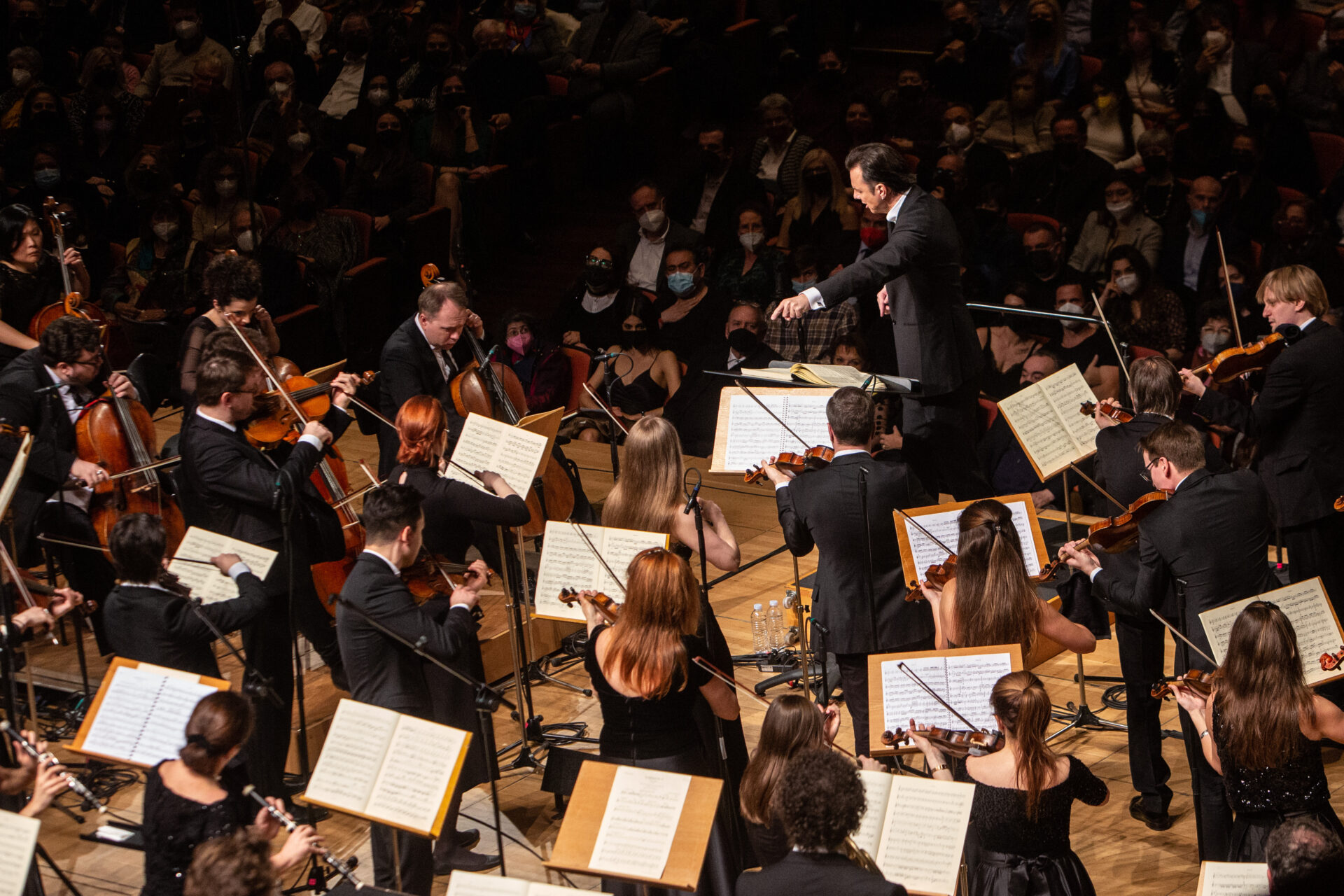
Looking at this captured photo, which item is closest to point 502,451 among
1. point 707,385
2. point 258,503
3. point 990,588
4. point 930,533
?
point 258,503

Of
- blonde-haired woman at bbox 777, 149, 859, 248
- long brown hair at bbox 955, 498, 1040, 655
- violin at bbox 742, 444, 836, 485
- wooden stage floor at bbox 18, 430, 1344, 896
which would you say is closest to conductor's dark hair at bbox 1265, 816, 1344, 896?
long brown hair at bbox 955, 498, 1040, 655

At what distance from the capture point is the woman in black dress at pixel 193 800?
349cm

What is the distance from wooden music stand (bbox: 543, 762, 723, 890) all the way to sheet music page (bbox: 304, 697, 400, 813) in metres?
0.53

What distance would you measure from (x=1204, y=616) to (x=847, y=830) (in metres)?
1.61

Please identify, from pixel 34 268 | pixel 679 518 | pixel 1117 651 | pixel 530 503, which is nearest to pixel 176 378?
pixel 34 268

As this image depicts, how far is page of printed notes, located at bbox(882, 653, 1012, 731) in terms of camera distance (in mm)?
3951

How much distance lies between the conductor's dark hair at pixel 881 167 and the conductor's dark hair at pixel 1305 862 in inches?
103

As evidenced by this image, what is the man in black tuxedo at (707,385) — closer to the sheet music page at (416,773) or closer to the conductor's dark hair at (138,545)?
the conductor's dark hair at (138,545)

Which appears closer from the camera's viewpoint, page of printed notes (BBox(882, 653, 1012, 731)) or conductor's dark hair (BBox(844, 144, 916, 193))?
page of printed notes (BBox(882, 653, 1012, 731))

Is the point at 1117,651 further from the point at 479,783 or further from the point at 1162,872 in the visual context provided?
the point at 479,783

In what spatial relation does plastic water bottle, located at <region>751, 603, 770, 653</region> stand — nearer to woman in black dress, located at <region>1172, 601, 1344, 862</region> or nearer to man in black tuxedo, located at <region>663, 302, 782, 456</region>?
man in black tuxedo, located at <region>663, 302, 782, 456</region>

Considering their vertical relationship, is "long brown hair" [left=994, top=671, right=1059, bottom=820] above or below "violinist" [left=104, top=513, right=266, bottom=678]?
below

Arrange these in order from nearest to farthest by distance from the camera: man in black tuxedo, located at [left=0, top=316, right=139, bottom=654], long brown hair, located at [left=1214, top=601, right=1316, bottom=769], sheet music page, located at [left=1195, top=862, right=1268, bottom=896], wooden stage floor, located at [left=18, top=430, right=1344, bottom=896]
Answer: sheet music page, located at [left=1195, top=862, right=1268, bottom=896], long brown hair, located at [left=1214, top=601, right=1316, bottom=769], wooden stage floor, located at [left=18, top=430, right=1344, bottom=896], man in black tuxedo, located at [left=0, top=316, right=139, bottom=654]

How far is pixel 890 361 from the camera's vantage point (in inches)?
298
